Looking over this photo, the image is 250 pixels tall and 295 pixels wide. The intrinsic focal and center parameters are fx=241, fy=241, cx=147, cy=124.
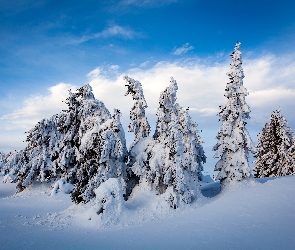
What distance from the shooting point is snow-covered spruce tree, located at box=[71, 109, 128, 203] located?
20.1 metres

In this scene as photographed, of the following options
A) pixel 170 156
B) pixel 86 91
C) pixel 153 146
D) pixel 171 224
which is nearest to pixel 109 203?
pixel 171 224

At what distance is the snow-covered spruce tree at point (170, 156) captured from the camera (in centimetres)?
1959

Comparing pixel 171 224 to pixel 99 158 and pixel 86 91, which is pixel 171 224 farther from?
pixel 86 91

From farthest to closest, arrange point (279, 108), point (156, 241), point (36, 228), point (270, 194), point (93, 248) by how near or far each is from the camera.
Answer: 1. point (279, 108)
2. point (270, 194)
3. point (36, 228)
4. point (156, 241)
5. point (93, 248)

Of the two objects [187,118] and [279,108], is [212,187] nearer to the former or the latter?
[187,118]

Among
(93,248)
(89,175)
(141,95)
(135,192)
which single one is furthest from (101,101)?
(93,248)

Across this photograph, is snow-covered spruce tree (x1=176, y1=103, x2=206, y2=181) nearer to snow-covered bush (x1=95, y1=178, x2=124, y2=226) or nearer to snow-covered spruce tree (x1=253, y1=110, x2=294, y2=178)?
snow-covered bush (x1=95, y1=178, x2=124, y2=226)

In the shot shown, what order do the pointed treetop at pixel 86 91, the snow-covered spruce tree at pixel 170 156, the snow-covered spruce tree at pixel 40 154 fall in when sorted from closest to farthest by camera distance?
the snow-covered spruce tree at pixel 170 156 → the pointed treetop at pixel 86 91 → the snow-covered spruce tree at pixel 40 154

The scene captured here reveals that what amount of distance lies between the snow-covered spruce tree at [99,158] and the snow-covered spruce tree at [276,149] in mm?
23842

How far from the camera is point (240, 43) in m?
24.0

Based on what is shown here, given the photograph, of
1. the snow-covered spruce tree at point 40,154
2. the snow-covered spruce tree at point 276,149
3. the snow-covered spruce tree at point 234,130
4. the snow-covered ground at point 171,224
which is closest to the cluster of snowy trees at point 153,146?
the snow-covered spruce tree at point 234,130

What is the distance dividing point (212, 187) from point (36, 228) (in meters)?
19.4

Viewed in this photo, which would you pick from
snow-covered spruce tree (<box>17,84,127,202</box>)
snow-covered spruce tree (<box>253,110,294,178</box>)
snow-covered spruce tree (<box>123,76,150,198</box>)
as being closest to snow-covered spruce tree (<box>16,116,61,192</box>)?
snow-covered spruce tree (<box>17,84,127,202</box>)

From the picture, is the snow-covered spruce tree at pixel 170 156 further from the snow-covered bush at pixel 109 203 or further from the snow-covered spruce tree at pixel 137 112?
the snow-covered bush at pixel 109 203
